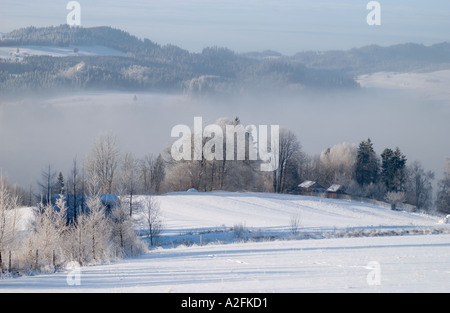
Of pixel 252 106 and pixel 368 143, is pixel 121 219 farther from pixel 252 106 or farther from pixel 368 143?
pixel 252 106

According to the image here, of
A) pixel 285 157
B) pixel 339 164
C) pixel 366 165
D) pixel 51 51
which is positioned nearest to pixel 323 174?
pixel 339 164

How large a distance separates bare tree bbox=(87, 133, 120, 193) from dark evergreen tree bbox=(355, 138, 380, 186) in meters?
31.9

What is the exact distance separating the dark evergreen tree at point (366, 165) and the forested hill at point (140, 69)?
30729 mm

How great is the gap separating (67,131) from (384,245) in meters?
66.0

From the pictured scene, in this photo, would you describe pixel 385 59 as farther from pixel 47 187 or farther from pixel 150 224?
pixel 150 224

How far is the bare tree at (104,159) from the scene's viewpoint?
59803 millimetres

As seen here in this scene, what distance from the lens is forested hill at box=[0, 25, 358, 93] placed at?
78688 millimetres

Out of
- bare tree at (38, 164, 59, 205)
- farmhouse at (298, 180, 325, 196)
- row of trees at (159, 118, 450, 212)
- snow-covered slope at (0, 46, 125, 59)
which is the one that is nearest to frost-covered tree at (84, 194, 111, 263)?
bare tree at (38, 164, 59, 205)

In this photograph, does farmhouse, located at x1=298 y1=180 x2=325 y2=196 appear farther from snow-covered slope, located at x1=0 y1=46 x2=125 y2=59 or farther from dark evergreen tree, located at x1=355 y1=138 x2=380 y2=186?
snow-covered slope, located at x1=0 y1=46 x2=125 y2=59

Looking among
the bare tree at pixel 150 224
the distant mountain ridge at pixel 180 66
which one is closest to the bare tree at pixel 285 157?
the distant mountain ridge at pixel 180 66

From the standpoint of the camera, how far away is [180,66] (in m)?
97.8

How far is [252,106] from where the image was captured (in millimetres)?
103438

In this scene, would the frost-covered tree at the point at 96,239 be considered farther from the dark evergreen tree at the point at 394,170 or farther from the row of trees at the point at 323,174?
the dark evergreen tree at the point at 394,170
